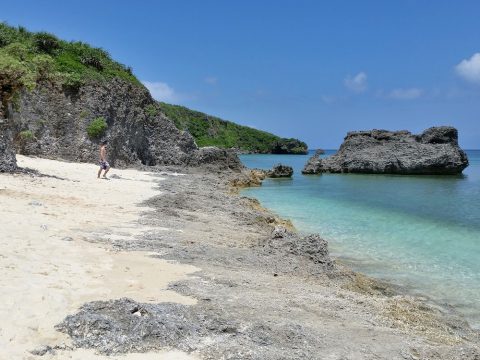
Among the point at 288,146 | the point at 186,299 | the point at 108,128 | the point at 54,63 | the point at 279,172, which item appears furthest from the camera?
the point at 288,146

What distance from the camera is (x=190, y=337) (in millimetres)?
5379

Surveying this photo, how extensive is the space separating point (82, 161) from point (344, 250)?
70.9ft

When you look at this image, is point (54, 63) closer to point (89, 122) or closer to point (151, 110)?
point (89, 122)

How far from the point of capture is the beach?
5.17 meters

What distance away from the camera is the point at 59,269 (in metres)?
7.11

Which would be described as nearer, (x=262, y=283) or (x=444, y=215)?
(x=262, y=283)

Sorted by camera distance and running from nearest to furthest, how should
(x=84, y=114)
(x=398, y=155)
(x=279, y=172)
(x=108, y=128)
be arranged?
(x=84, y=114) < (x=108, y=128) < (x=279, y=172) < (x=398, y=155)

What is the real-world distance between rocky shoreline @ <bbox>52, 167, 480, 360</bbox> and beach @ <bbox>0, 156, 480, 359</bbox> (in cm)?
2

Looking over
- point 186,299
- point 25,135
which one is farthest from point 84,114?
point 186,299

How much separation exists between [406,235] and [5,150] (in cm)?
1553

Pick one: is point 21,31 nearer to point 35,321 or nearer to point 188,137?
point 188,137

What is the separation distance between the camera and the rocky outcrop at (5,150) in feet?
56.4

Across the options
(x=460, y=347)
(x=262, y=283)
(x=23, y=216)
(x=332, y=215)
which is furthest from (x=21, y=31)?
(x=460, y=347)

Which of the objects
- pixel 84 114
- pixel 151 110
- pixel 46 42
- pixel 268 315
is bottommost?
pixel 268 315
